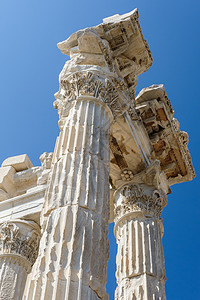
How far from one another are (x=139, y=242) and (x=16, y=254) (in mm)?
4613

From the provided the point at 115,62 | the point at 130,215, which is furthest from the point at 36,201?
the point at 115,62

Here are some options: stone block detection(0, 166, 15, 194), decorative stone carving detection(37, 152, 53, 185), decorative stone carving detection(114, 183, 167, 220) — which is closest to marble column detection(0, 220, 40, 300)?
decorative stone carving detection(37, 152, 53, 185)

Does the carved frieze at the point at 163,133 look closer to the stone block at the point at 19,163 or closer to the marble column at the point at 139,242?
the marble column at the point at 139,242

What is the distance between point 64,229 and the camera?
33.8 feet

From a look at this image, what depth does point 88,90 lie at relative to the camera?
14734mm

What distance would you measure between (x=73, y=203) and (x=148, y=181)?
8224 millimetres

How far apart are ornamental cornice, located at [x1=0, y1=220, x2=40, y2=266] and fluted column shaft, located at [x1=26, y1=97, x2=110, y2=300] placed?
4.82m

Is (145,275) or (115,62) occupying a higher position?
(115,62)

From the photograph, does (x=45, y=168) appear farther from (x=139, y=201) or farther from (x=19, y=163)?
(x=139, y=201)

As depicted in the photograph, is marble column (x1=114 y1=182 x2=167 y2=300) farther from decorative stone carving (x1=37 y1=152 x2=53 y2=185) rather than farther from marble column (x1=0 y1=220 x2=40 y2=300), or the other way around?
marble column (x1=0 y1=220 x2=40 y2=300)

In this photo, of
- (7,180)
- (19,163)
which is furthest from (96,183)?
(19,163)

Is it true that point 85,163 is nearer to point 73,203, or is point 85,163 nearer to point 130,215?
point 73,203

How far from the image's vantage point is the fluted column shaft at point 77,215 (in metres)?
9.35

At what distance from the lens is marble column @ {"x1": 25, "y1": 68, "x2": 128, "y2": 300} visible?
9406 millimetres
